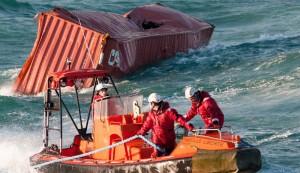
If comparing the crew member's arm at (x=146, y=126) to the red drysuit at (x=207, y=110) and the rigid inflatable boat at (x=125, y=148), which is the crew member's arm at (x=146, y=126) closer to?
the rigid inflatable boat at (x=125, y=148)

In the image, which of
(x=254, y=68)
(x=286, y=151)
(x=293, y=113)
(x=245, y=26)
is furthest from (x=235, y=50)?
(x=286, y=151)

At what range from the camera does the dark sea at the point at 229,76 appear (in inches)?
745

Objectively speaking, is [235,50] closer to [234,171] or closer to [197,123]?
[197,123]

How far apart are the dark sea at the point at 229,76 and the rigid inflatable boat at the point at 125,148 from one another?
1500 millimetres

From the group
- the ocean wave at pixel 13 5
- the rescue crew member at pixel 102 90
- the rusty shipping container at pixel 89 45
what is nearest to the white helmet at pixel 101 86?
the rescue crew member at pixel 102 90

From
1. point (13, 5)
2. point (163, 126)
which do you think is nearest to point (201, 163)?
point (163, 126)

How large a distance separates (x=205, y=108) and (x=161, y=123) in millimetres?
1182

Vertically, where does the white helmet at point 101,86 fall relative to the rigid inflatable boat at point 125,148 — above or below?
above

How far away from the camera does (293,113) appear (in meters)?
21.2

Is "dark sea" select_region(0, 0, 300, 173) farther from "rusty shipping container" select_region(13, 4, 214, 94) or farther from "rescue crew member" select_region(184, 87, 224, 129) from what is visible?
"rescue crew member" select_region(184, 87, 224, 129)

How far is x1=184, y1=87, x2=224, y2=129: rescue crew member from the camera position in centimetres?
1486

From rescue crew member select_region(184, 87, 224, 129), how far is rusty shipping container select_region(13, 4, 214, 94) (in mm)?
9449

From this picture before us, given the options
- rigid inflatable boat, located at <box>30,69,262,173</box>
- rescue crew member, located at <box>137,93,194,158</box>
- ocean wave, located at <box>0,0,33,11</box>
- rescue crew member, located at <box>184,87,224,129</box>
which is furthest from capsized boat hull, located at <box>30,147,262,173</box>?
ocean wave, located at <box>0,0,33,11</box>

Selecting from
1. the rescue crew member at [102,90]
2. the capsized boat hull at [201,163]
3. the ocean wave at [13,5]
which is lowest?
the capsized boat hull at [201,163]
